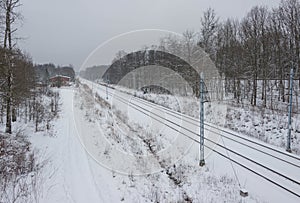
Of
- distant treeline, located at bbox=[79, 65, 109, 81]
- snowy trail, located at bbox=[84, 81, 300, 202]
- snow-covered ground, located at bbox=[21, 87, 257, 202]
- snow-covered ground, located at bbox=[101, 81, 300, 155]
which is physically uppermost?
distant treeline, located at bbox=[79, 65, 109, 81]

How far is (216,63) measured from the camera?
27.5 meters

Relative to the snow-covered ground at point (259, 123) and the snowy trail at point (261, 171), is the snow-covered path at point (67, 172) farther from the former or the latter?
the snow-covered ground at point (259, 123)

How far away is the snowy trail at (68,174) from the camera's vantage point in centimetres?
619

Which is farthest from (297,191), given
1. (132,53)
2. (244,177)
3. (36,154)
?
(132,53)

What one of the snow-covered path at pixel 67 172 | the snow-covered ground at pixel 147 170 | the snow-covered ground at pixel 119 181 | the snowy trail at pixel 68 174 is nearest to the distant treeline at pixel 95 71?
the snow-covered path at pixel 67 172

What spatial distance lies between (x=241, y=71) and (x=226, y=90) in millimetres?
5904

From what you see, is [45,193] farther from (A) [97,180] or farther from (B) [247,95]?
(B) [247,95]

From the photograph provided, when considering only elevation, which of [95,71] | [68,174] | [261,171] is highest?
[95,71]

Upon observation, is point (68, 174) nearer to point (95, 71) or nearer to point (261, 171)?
point (261, 171)

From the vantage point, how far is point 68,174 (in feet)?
25.0

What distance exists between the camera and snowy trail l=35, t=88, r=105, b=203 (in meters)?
6.19

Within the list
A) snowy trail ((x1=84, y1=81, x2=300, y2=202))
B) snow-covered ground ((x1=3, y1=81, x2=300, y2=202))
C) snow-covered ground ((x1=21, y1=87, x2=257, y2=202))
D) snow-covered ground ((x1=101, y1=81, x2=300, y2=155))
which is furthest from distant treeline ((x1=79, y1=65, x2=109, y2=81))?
snowy trail ((x1=84, y1=81, x2=300, y2=202))

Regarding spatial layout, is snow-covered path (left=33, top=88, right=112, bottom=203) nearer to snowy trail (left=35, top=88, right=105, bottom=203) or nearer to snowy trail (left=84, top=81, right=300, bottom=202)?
snowy trail (left=35, top=88, right=105, bottom=203)

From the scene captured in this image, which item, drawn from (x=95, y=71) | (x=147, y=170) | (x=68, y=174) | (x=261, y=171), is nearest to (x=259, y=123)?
(x=261, y=171)
